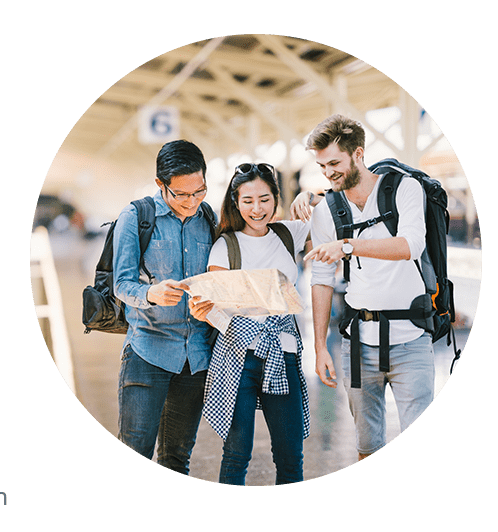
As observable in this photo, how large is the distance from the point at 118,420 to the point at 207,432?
484 mm

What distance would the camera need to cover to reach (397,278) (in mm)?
3326

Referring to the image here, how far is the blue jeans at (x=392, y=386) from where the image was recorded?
3416mm

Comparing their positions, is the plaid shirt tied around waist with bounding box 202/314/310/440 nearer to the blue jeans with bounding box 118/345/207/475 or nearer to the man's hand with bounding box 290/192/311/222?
the blue jeans with bounding box 118/345/207/475

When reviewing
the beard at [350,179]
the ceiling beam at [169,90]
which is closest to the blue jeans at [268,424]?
the beard at [350,179]

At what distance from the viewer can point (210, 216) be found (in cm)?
328

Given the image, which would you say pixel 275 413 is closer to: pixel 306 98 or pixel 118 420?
pixel 118 420

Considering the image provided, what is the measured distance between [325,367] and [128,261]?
117 centimetres

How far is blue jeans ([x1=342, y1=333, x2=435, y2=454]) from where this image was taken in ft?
11.2

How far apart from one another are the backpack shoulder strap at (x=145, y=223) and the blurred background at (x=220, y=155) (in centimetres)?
7

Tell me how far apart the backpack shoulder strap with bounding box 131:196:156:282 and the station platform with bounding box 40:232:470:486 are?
0.25 metres

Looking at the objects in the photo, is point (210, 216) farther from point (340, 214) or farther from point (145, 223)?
point (340, 214)

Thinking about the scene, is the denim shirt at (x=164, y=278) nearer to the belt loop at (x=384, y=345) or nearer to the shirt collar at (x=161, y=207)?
the shirt collar at (x=161, y=207)

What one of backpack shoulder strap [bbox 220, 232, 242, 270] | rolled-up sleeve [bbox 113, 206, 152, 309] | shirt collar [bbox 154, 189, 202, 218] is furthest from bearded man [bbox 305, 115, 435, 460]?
rolled-up sleeve [bbox 113, 206, 152, 309]

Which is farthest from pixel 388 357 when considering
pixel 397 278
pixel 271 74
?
pixel 271 74
